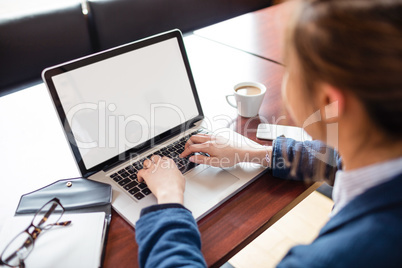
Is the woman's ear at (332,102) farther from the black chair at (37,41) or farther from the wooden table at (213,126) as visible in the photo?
the black chair at (37,41)

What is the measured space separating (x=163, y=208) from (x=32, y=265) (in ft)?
0.80

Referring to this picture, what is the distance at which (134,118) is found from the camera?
2.84 feet

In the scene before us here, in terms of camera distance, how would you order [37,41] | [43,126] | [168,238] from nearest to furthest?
1. [168,238]
2. [43,126]
3. [37,41]

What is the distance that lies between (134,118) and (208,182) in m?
0.26

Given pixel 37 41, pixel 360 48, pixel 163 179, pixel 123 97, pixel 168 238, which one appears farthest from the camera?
pixel 37 41

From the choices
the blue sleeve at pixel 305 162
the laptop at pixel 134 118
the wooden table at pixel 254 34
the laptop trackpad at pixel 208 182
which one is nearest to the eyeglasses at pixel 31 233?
the laptop at pixel 134 118

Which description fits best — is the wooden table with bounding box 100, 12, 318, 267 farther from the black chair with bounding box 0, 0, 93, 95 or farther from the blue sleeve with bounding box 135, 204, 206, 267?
the black chair with bounding box 0, 0, 93, 95

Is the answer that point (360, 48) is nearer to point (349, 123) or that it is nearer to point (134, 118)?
point (349, 123)

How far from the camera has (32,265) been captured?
0.58 metres

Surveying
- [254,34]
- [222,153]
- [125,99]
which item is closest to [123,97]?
[125,99]

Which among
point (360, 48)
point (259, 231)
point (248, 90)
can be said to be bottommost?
point (259, 231)

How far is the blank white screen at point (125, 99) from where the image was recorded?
77 cm

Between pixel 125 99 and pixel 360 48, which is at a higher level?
pixel 360 48

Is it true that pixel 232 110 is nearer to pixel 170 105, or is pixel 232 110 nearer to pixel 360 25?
pixel 170 105
